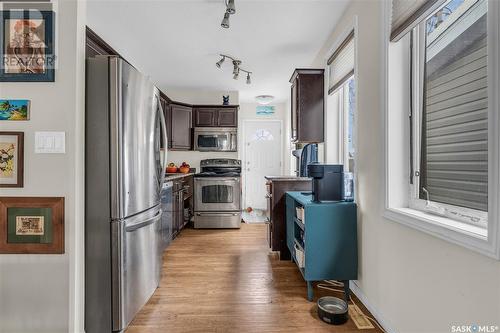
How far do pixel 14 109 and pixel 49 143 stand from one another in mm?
280

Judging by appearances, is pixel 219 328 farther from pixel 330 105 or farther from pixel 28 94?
pixel 330 105

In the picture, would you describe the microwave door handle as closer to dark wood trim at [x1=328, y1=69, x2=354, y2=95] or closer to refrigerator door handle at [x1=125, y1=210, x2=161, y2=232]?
dark wood trim at [x1=328, y1=69, x2=354, y2=95]

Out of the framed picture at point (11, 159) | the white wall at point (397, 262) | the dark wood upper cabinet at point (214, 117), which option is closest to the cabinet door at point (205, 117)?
the dark wood upper cabinet at point (214, 117)

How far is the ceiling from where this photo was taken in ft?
8.29

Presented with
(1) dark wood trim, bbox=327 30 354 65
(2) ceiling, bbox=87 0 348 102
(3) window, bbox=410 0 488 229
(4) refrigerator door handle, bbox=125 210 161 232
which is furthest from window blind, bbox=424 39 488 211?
(4) refrigerator door handle, bbox=125 210 161 232

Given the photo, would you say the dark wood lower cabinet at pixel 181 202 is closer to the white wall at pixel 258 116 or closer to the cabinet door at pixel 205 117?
the cabinet door at pixel 205 117

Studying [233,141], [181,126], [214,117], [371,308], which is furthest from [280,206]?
[181,126]

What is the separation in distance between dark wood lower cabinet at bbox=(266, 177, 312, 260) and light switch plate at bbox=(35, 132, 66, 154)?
2.16m

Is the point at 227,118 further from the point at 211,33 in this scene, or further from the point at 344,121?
the point at 344,121

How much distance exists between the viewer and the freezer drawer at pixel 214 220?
15.5 feet

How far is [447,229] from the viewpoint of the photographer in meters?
1.26

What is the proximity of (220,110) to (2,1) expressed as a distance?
12.5 feet

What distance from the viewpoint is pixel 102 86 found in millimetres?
1729

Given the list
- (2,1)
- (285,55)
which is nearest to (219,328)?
(2,1)
